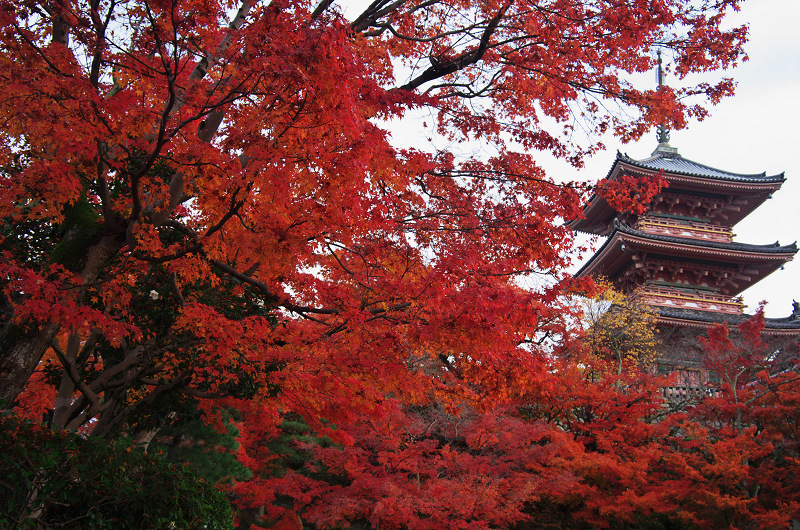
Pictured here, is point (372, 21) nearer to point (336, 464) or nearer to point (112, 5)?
point (112, 5)

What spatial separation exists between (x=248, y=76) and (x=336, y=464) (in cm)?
808

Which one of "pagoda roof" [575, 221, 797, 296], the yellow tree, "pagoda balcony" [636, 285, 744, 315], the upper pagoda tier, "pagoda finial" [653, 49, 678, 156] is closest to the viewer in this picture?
the yellow tree

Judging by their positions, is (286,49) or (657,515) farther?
(657,515)

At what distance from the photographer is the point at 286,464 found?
13.1 meters

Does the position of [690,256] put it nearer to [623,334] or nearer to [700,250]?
[700,250]

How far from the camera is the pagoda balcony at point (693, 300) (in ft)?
61.8

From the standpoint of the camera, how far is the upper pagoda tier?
20.2 m

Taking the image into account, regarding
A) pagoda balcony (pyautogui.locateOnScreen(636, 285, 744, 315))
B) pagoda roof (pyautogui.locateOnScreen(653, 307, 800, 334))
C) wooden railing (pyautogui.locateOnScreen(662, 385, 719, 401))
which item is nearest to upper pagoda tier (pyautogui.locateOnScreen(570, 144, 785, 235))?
pagoda balcony (pyautogui.locateOnScreen(636, 285, 744, 315))

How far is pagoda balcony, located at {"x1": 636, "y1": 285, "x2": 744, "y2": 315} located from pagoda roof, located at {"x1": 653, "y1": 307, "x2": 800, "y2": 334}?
0.36 m

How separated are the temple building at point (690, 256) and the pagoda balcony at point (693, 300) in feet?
0.10

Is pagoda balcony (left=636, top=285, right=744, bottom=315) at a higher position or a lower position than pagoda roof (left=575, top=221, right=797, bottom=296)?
lower

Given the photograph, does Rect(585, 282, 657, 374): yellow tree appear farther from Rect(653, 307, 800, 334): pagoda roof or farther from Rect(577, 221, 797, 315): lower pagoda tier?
Rect(577, 221, 797, 315): lower pagoda tier

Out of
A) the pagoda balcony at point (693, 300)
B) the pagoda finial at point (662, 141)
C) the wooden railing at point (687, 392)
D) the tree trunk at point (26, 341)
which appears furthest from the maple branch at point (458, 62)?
the pagoda finial at point (662, 141)

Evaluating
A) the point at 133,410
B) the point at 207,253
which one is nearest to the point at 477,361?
the point at 207,253
